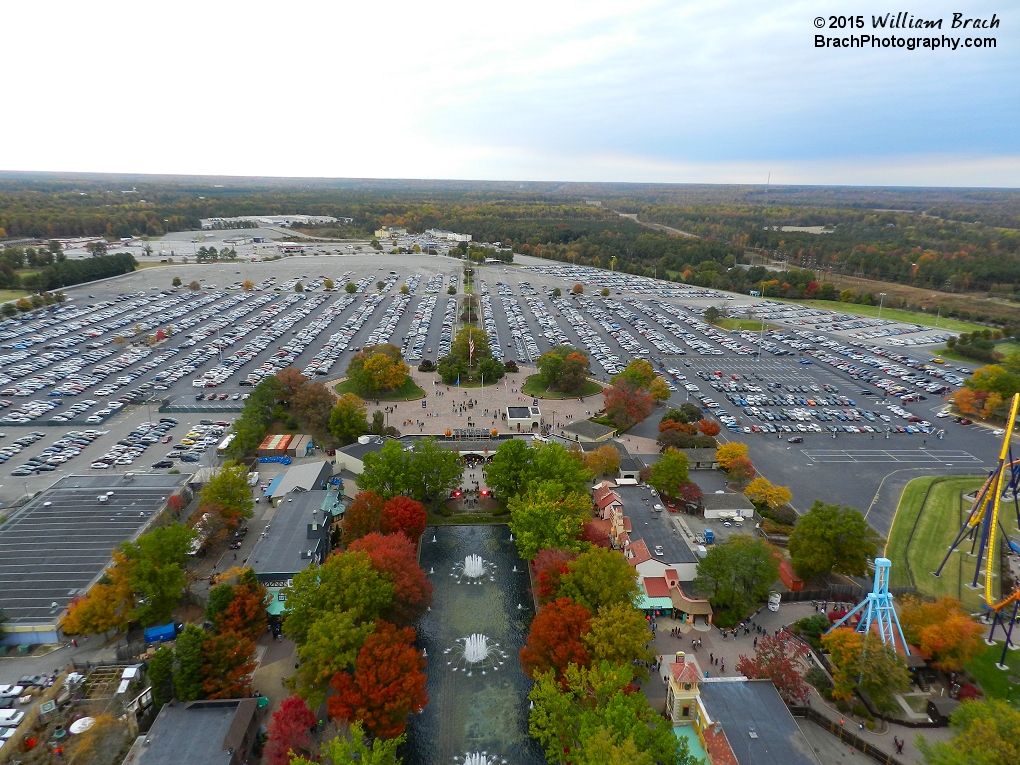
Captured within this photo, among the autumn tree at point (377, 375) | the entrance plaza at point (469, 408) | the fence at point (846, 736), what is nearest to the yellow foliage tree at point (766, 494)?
the fence at point (846, 736)

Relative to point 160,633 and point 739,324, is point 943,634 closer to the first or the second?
point 160,633

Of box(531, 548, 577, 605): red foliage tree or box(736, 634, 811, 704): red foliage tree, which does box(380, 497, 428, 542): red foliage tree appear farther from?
box(736, 634, 811, 704): red foliage tree

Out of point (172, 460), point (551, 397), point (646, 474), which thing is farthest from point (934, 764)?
point (172, 460)

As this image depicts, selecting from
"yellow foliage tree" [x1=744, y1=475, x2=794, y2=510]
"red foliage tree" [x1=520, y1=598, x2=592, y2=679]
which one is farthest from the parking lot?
"red foliage tree" [x1=520, y1=598, x2=592, y2=679]

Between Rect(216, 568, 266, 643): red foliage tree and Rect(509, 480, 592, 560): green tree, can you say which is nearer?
Rect(216, 568, 266, 643): red foliage tree

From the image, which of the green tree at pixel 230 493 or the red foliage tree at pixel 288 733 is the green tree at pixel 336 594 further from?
the green tree at pixel 230 493

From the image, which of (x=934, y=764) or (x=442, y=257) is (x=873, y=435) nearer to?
(x=934, y=764)
